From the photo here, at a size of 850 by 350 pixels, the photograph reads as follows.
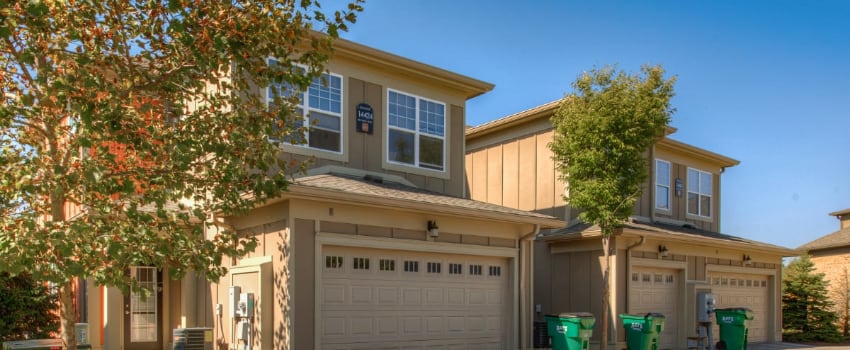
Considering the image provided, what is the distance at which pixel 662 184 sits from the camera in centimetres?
1938

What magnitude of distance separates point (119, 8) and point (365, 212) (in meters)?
5.14

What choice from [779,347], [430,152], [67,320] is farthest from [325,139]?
[779,347]

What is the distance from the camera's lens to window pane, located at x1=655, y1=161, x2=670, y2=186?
19.2 m

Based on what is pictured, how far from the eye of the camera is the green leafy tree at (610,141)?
44.8 feet

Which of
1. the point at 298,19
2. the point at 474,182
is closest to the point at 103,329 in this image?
the point at 298,19

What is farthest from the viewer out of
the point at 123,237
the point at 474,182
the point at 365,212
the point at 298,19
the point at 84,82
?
the point at 474,182

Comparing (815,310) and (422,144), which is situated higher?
(422,144)

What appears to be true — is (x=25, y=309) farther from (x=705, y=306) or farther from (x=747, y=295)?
(x=747, y=295)

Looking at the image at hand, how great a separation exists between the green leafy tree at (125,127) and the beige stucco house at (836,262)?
23536 millimetres

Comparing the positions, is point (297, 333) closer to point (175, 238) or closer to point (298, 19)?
point (175, 238)

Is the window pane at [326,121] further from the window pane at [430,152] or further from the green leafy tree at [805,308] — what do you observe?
the green leafy tree at [805,308]

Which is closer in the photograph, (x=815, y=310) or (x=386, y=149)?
(x=386, y=149)

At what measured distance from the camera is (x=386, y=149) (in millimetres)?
13672

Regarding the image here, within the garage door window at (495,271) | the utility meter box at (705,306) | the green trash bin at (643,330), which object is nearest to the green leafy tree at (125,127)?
the garage door window at (495,271)
